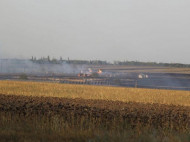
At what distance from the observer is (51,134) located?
466 inches

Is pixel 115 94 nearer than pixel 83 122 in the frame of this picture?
No

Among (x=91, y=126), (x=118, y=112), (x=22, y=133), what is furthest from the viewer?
(x=118, y=112)

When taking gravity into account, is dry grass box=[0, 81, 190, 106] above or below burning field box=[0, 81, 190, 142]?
below

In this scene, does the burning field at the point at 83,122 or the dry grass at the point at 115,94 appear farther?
the dry grass at the point at 115,94

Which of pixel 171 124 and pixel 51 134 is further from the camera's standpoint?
pixel 171 124

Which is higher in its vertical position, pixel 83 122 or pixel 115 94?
pixel 83 122

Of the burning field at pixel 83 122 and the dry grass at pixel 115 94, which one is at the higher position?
the burning field at pixel 83 122

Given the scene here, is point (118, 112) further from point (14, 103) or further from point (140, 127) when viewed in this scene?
point (14, 103)

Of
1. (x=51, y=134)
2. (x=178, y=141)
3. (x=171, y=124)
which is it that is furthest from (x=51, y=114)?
(x=178, y=141)

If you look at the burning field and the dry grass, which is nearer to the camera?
the burning field

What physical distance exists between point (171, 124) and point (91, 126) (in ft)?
10.6

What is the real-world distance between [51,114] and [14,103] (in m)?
2.53

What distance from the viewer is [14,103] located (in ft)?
57.0

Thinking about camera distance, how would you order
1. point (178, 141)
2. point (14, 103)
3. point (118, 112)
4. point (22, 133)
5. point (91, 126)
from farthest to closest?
point (14, 103), point (118, 112), point (91, 126), point (22, 133), point (178, 141)
